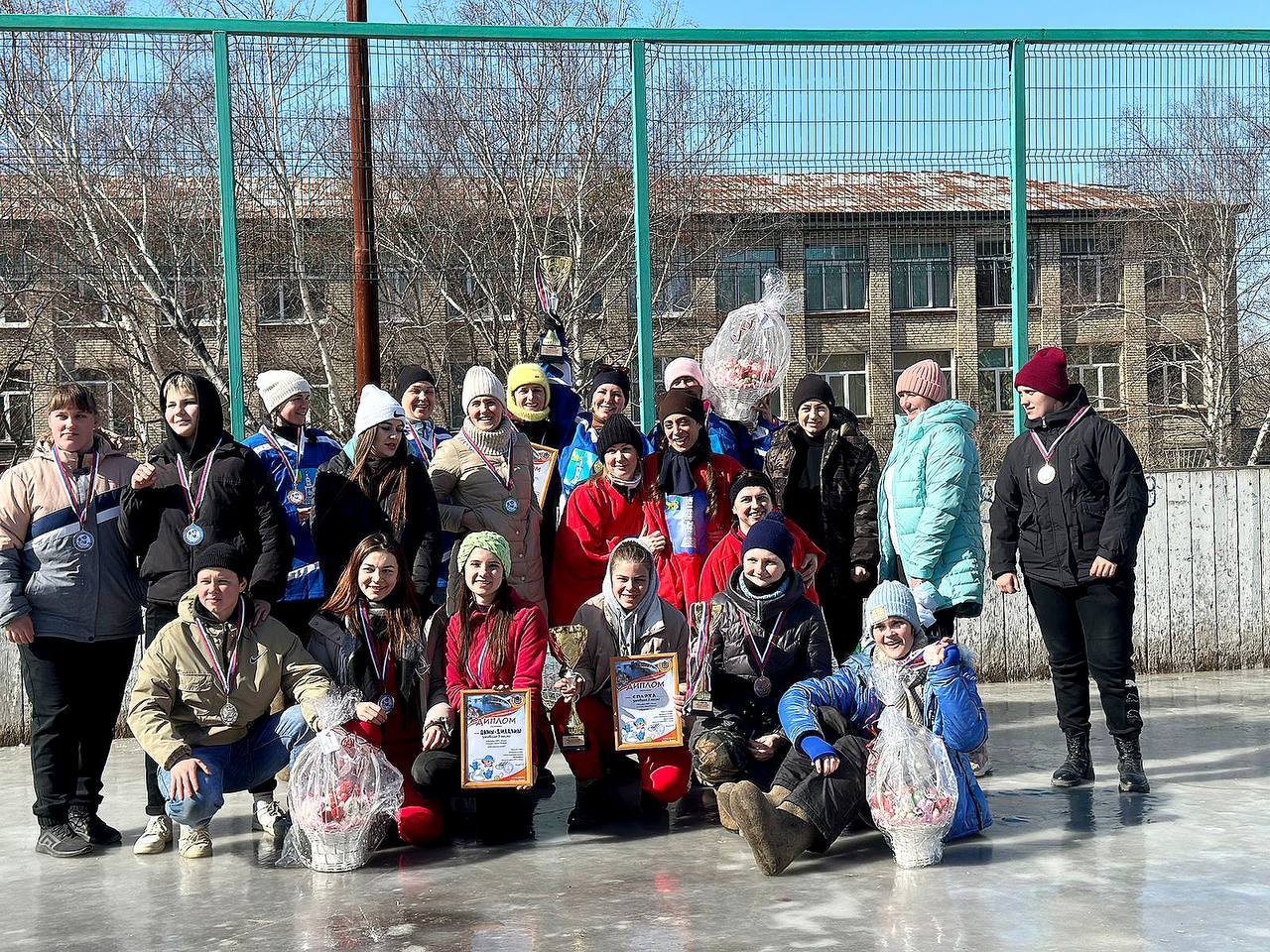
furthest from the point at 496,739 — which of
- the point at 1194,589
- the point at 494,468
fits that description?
the point at 1194,589

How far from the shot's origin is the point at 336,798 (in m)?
5.09

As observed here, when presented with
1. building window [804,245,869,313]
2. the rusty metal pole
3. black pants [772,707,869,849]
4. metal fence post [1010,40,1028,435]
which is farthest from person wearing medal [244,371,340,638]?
metal fence post [1010,40,1028,435]

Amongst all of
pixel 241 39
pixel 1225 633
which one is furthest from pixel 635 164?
pixel 1225 633

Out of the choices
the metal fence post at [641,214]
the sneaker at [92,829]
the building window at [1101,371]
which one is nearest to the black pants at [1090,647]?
the building window at [1101,371]

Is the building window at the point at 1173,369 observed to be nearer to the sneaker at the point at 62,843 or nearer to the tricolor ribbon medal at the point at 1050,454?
the tricolor ribbon medal at the point at 1050,454

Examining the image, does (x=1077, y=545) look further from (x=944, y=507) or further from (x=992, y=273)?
(x=992, y=273)

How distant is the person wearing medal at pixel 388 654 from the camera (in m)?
5.47

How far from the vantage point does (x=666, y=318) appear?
784cm

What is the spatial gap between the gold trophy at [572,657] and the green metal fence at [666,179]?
86.8 inches

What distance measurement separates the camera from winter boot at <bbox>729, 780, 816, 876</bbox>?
15.8 ft

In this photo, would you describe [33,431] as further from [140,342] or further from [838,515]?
[838,515]

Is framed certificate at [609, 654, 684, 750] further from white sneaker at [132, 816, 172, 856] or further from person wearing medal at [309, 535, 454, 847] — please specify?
white sneaker at [132, 816, 172, 856]

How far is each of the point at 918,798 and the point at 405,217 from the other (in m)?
4.32

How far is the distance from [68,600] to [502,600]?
167cm
